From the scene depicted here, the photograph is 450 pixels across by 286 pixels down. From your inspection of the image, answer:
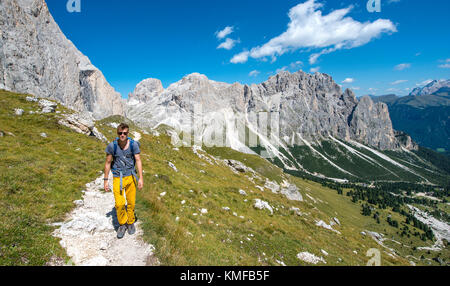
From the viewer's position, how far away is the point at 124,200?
9617 millimetres

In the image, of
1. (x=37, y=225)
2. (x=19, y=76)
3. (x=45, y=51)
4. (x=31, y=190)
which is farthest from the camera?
(x=45, y=51)

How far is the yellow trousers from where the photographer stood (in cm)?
924

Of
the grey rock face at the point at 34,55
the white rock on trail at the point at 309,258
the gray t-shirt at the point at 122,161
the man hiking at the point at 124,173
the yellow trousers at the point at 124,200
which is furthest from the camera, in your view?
the grey rock face at the point at 34,55

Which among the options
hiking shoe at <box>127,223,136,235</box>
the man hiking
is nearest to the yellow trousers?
the man hiking

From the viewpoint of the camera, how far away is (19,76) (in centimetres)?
6362

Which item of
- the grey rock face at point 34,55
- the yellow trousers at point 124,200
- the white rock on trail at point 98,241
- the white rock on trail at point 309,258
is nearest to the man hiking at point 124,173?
the yellow trousers at point 124,200

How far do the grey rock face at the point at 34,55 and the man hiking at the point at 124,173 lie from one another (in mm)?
63646

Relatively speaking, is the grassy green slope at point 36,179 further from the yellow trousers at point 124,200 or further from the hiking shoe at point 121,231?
the yellow trousers at point 124,200

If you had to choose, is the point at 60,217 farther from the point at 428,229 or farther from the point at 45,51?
the point at 428,229

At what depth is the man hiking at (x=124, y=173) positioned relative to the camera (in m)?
9.34

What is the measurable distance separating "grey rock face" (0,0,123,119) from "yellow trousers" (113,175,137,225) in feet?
212
